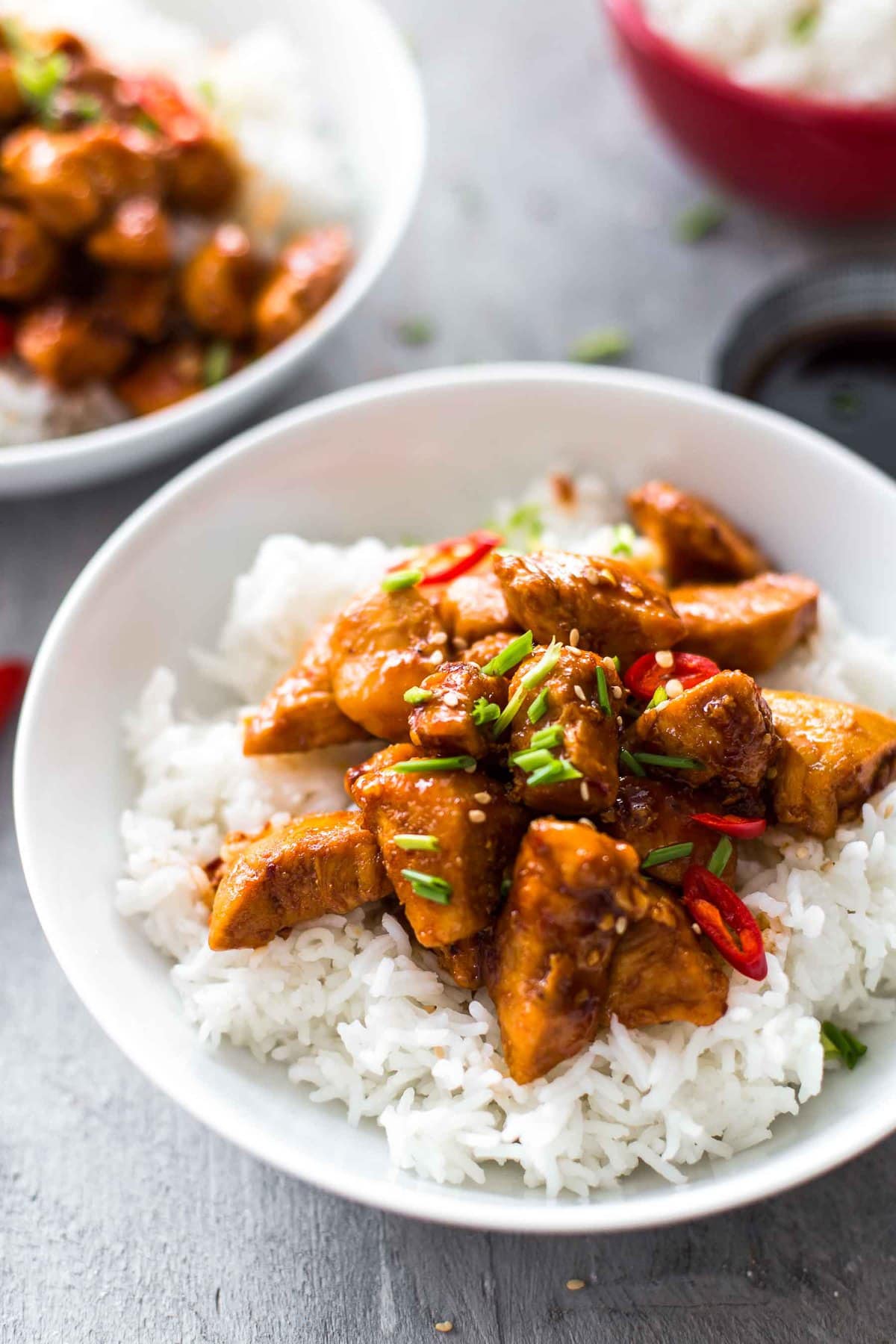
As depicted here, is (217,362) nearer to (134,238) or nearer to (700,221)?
(134,238)

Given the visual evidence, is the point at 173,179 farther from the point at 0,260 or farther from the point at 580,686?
the point at 580,686

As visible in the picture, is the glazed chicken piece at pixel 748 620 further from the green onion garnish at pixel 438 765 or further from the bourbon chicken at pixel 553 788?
the green onion garnish at pixel 438 765

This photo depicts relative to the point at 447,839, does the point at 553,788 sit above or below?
above

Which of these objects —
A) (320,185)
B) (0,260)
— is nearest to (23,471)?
(0,260)

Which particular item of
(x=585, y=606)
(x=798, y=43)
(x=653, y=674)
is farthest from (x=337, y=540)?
(x=798, y=43)

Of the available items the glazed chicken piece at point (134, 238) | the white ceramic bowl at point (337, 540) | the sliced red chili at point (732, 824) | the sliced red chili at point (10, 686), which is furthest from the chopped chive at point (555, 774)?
the glazed chicken piece at point (134, 238)
